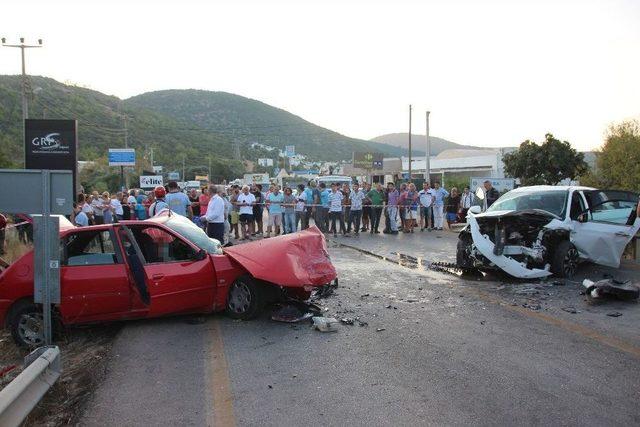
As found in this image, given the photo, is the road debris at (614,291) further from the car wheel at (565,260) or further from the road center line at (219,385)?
the road center line at (219,385)

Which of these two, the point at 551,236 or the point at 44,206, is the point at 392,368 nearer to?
the point at 44,206

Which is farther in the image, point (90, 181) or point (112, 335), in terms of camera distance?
point (90, 181)

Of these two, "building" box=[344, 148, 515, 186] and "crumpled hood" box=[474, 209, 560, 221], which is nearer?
"crumpled hood" box=[474, 209, 560, 221]

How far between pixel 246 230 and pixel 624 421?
1591cm

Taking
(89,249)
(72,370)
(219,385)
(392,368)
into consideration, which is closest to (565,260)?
(392,368)

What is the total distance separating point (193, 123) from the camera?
107 m

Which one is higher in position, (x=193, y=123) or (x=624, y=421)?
(x=193, y=123)

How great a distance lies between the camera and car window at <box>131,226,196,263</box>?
7121 millimetres

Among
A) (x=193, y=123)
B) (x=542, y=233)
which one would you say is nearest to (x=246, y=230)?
(x=542, y=233)

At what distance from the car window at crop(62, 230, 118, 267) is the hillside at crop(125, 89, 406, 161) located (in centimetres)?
9825

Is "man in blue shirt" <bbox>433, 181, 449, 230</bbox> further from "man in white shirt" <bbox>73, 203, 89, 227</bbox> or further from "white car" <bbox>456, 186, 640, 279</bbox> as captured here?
"man in white shirt" <bbox>73, 203, 89, 227</bbox>

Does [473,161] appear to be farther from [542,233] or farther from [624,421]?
[624,421]

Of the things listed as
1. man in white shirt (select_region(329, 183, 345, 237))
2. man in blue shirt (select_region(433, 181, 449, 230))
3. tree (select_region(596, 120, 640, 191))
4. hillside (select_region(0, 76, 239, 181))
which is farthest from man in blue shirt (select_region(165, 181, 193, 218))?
hillside (select_region(0, 76, 239, 181))

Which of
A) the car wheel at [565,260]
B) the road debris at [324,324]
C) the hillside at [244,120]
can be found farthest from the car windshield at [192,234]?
the hillside at [244,120]
